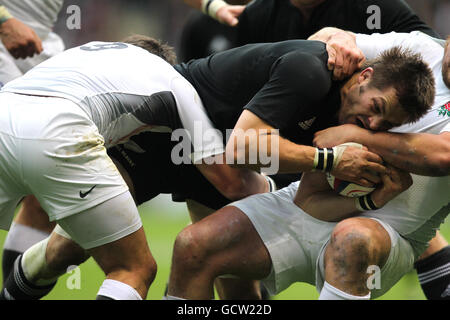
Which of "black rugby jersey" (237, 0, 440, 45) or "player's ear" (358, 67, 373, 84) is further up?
"player's ear" (358, 67, 373, 84)

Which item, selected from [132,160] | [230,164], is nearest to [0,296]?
[132,160]

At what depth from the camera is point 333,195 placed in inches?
118

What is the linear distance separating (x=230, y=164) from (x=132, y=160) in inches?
26.6

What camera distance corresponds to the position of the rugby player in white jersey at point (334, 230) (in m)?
2.75

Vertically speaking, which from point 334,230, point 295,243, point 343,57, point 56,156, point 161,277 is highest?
point 343,57

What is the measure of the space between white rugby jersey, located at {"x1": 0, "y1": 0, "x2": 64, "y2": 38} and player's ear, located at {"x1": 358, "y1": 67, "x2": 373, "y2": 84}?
238 cm

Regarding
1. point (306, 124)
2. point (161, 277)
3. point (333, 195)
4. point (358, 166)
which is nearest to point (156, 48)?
point (306, 124)

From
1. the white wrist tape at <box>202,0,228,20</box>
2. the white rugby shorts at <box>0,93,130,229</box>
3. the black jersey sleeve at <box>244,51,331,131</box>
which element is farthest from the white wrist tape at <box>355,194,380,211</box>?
the white wrist tape at <box>202,0,228,20</box>

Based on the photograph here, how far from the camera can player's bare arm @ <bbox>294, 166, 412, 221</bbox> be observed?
2812 mm

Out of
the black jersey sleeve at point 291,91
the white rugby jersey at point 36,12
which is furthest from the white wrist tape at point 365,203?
the white rugby jersey at point 36,12

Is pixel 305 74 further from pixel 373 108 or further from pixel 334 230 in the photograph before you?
pixel 334 230

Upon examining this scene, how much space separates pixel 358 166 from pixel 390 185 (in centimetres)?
15

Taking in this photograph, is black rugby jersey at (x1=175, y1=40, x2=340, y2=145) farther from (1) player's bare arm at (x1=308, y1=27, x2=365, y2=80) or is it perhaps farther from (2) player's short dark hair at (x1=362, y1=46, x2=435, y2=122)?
(2) player's short dark hair at (x1=362, y1=46, x2=435, y2=122)

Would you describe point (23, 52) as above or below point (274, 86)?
below
